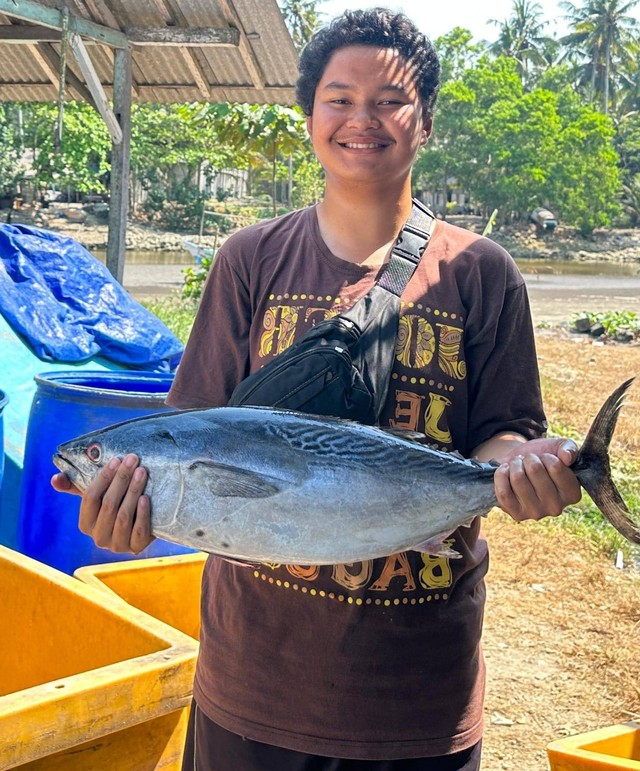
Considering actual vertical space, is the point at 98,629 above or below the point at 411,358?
below

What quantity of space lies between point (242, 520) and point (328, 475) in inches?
7.1

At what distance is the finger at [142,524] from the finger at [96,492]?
77mm

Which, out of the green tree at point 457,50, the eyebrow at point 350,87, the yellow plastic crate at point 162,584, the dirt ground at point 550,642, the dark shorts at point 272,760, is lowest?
the dirt ground at point 550,642

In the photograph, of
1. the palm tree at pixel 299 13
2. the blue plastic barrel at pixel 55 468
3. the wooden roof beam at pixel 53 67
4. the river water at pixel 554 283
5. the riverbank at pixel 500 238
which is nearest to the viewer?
the blue plastic barrel at pixel 55 468

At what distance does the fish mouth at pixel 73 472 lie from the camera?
1.84 meters

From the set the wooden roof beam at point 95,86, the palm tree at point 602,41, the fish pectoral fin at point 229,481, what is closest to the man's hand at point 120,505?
the fish pectoral fin at point 229,481

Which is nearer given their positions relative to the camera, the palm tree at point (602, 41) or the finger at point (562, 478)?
the finger at point (562, 478)

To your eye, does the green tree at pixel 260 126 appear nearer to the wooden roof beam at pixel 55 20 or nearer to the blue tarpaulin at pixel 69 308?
the wooden roof beam at pixel 55 20

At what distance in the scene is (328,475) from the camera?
1777 mm

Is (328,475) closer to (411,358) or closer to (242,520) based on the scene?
(242,520)

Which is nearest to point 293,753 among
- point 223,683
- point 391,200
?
point 223,683

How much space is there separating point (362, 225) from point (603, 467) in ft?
2.62

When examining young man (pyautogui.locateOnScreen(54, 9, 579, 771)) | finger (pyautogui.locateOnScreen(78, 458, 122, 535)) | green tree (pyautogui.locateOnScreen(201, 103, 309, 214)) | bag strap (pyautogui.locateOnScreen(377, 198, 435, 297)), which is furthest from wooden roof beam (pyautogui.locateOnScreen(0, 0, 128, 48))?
finger (pyautogui.locateOnScreen(78, 458, 122, 535))

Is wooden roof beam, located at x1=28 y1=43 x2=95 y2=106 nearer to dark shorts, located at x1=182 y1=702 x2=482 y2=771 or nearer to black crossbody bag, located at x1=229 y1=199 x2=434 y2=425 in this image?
black crossbody bag, located at x1=229 y1=199 x2=434 y2=425
